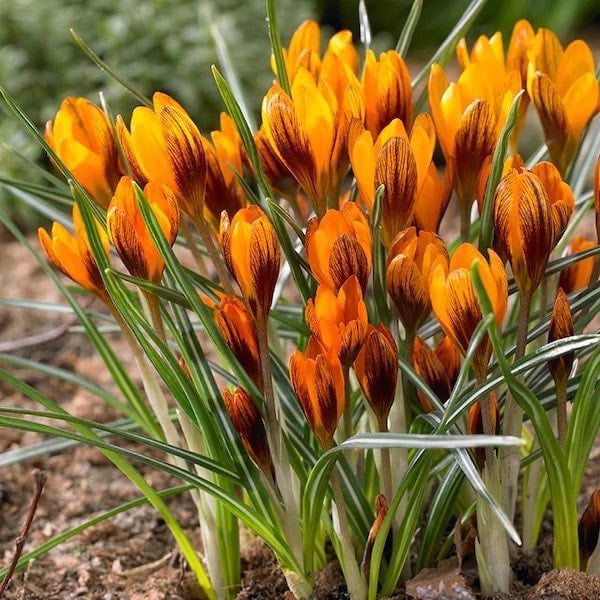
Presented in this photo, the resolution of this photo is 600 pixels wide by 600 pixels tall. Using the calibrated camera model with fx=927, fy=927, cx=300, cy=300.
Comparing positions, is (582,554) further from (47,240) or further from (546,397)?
(47,240)

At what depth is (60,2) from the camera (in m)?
3.14

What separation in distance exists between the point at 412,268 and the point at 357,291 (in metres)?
0.05

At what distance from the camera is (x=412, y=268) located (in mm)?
805

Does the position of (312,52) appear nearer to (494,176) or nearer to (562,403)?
(494,176)

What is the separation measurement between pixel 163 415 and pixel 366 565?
264 mm

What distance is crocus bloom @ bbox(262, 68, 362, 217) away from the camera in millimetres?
846

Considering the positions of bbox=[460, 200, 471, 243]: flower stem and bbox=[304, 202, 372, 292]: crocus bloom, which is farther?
bbox=[460, 200, 471, 243]: flower stem

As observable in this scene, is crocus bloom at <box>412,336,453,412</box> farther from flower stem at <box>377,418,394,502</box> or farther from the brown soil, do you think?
the brown soil

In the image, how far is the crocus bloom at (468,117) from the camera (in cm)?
86

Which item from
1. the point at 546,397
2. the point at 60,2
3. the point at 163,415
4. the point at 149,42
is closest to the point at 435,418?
the point at 546,397

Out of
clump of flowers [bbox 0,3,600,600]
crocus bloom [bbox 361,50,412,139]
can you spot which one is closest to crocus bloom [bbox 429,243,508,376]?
clump of flowers [bbox 0,3,600,600]

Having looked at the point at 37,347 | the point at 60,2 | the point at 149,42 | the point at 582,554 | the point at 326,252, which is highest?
the point at 60,2

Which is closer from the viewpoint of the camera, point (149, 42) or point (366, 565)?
point (366, 565)

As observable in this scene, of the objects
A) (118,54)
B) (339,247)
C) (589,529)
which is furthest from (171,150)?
(118,54)
